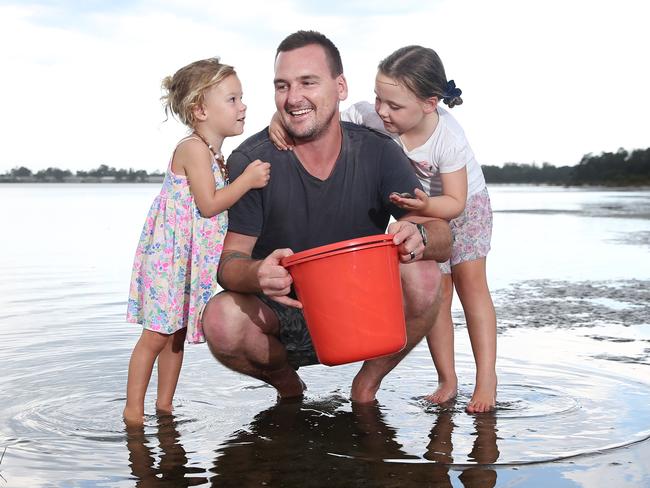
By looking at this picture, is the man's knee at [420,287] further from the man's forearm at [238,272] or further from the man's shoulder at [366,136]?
the man's forearm at [238,272]

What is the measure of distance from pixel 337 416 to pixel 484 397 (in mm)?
604

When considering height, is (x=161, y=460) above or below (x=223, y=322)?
below

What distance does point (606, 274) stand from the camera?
26.6 ft

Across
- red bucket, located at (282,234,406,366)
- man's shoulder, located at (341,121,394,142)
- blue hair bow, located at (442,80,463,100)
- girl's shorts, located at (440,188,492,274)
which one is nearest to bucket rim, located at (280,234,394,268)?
red bucket, located at (282,234,406,366)

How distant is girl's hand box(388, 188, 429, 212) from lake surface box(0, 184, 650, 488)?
31.2 inches

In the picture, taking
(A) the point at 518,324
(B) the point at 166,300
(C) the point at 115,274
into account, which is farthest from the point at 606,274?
(B) the point at 166,300

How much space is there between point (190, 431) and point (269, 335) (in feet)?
1.86

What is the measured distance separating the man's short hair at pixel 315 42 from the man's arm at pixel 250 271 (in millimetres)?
755

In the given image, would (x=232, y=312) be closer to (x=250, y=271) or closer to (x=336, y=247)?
(x=250, y=271)

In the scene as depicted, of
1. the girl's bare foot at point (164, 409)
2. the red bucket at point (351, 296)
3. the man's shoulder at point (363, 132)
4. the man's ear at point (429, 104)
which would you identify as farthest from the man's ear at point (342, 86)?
the girl's bare foot at point (164, 409)

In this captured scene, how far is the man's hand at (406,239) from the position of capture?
2990mm

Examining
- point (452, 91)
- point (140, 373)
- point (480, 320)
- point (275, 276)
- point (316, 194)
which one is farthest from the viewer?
point (452, 91)

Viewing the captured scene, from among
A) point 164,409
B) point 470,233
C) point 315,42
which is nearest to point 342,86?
point 315,42

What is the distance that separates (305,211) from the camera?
3.59m
